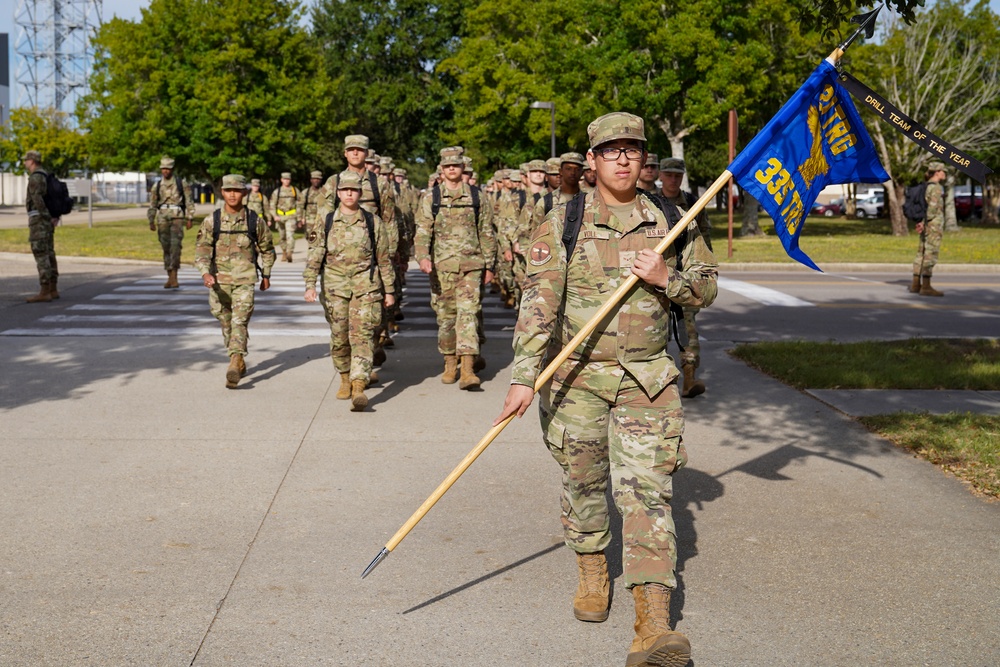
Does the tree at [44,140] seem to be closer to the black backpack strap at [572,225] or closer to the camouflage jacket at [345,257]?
the camouflage jacket at [345,257]

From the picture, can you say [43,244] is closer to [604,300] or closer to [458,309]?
[458,309]

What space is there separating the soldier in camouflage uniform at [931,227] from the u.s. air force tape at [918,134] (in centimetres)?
1168

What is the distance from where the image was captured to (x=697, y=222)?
8.95 m

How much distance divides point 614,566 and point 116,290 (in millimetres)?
14525

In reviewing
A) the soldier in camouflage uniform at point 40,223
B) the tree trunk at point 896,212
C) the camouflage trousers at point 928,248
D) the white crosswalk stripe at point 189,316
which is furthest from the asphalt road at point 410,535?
the tree trunk at point 896,212

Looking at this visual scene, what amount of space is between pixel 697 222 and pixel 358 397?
9.69 feet

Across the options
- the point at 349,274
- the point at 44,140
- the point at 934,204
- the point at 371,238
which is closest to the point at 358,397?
the point at 349,274

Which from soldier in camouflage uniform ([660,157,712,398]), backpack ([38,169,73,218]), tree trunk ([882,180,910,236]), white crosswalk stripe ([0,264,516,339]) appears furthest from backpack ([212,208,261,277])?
tree trunk ([882,180,910,236])

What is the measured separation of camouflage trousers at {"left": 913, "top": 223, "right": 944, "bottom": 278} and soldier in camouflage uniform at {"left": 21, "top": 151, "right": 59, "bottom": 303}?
1272 cm

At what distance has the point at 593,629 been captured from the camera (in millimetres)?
4695

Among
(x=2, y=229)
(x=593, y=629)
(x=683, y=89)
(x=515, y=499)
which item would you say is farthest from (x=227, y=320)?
(x=2, y=229)

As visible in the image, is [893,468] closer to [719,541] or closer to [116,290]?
[719,541]

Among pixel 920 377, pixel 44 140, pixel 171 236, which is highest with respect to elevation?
pixel 44 140

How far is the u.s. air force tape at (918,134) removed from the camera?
5.55 meters
